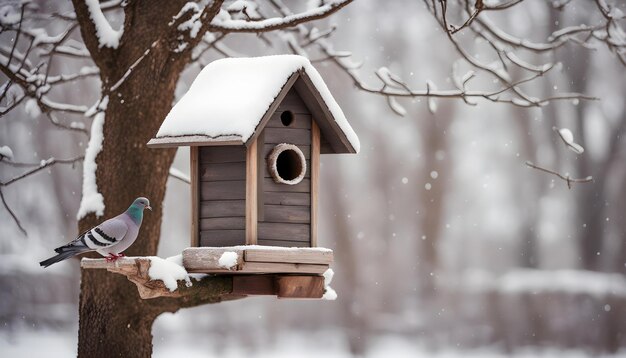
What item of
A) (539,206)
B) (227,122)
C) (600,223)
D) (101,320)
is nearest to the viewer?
(227,122)

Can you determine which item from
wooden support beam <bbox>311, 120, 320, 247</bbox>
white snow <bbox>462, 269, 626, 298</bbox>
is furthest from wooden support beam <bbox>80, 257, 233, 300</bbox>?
white snow <bbox>462, 269, 626, 298</bbox>

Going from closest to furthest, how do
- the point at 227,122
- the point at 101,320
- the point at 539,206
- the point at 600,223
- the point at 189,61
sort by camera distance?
the point at 227,122, the point at 101,320, the point at 189,61, the point at 600,223, the point at 539,206

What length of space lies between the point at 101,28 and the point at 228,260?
2.19m

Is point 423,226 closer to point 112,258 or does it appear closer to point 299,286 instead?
point 299,286

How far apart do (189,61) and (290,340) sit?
12151mm

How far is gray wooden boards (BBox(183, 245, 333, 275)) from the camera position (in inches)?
186

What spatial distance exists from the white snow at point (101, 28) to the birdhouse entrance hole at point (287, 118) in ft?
5.05

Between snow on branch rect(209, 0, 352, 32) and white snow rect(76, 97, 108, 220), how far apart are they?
2.93 feet

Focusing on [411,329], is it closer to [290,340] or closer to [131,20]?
[290,340]

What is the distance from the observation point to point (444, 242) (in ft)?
63.4

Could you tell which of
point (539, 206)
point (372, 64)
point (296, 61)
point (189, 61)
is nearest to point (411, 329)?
point (539, 206)

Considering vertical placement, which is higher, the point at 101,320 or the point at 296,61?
the point at 296,61

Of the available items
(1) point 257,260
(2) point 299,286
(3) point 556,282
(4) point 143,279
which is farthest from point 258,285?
(3) point 556,282

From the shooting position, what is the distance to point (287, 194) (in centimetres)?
517
